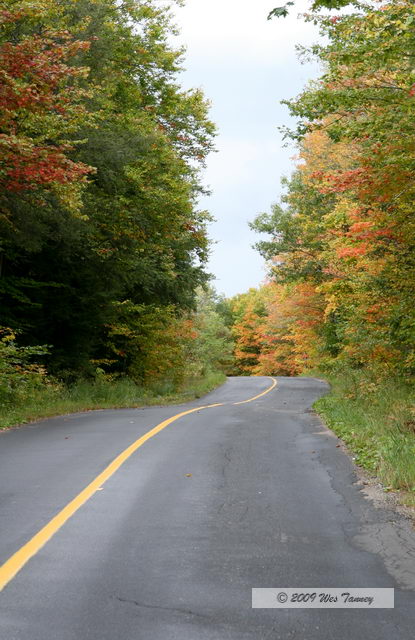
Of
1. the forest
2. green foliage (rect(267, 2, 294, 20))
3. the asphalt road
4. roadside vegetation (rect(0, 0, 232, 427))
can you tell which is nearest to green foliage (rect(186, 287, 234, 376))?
the forest

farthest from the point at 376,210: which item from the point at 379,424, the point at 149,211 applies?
the point at 149,211

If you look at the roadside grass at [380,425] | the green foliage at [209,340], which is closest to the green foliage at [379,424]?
the roadside grass at [380,425]

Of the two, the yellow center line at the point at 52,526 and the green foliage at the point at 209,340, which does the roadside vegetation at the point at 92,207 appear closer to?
the yellow center line at the point at 52,526

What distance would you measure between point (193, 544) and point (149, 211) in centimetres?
1788

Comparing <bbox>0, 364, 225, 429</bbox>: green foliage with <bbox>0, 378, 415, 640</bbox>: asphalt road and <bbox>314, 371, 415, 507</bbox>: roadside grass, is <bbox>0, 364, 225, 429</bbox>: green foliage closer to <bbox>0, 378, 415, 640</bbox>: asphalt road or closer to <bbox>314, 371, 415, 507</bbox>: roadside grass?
<bbox>0, 378, 415, 640</bbox>: asphalt road

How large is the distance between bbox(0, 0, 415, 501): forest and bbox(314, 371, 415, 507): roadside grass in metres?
0.06

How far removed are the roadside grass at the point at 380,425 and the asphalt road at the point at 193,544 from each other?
0.45m

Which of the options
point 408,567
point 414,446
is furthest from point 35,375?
point 408,567

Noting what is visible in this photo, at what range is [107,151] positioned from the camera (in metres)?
18.0

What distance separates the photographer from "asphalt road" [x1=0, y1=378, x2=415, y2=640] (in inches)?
158

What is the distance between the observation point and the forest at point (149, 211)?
38.5 feet

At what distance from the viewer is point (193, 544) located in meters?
5.57

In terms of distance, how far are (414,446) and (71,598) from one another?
599 cm

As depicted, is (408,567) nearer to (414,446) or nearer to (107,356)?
(414,446)
